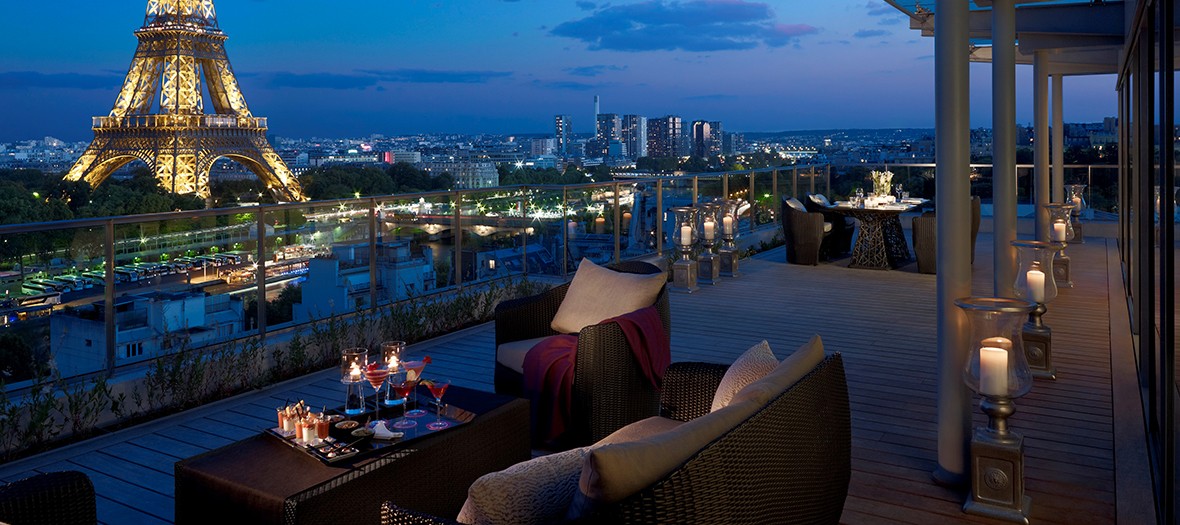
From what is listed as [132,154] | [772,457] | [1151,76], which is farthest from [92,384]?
[132,154]

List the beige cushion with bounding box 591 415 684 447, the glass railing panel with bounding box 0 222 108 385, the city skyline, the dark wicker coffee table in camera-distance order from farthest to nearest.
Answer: the city skyline < the glass railing panel with bounding box 0 222 108 385 < the beige cushion with bounding box 591 415 684 447 < the dark wicker coffee table

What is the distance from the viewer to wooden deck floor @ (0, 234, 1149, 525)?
10.7ft

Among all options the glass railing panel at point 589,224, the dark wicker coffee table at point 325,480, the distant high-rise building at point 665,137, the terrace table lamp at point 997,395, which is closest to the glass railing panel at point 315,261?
the glass railing panel at point 589,224

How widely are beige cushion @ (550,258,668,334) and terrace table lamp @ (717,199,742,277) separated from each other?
4.80 m

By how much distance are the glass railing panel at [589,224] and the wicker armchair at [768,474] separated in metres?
5.06

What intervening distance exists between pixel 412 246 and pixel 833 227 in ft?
19.6

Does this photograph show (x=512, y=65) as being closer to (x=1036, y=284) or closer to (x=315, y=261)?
(x=315, y=261)

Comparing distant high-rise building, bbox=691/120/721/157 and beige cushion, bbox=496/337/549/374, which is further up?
distant high-rise building, bbox=691/120/721/157

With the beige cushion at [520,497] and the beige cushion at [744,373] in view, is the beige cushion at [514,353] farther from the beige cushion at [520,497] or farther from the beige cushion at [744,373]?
the beige cushion at [520,497]

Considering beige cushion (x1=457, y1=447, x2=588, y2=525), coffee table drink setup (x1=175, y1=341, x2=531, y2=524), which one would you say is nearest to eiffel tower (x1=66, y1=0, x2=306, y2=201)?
coffee table drink setup (x1=175, y1=341, x2=531, y2=524)

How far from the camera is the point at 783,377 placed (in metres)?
2.29

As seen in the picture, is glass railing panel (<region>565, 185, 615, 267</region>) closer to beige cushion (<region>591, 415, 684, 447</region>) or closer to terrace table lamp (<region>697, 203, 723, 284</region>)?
terrace table lamp (<region>697, 203, 723, 284</region>)

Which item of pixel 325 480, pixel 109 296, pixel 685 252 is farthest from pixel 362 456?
pixel 685 252

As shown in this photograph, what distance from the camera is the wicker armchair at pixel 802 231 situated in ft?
32.3
